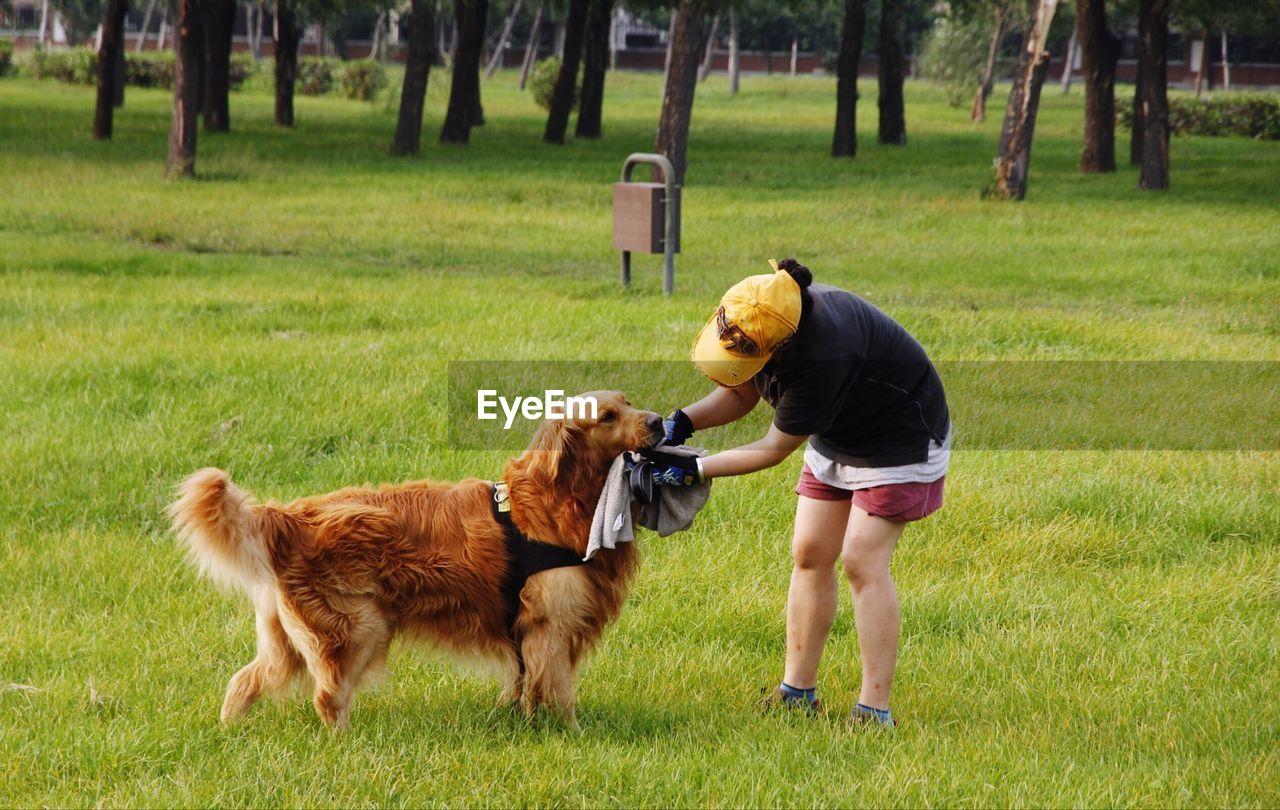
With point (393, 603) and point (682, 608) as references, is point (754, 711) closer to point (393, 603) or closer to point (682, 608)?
point (682, 608)

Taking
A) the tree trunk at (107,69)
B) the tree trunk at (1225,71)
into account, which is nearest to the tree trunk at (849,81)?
the tree trunk at (107,69)

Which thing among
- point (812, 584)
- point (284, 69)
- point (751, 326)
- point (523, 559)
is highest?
point (284, 69)

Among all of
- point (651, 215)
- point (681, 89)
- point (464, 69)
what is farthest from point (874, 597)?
point (464, 69)

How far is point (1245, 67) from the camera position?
66000 millimetres

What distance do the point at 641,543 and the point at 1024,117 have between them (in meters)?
17.1

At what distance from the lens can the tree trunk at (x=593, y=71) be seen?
3391 cm

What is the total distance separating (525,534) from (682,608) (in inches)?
53.4

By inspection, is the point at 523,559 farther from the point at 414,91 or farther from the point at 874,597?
the point at 414,91

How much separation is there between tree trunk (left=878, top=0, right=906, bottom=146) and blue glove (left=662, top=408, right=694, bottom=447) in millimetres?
27931

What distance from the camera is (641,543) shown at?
6.41 metres

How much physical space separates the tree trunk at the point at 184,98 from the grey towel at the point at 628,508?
1942 cm

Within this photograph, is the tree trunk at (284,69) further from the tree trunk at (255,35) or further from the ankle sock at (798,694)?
the ankle sock at (798,694)

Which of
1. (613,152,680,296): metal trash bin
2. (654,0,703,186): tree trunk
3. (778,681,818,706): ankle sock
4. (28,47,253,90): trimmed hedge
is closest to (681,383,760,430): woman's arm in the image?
(778,681,818,706): ankle sock

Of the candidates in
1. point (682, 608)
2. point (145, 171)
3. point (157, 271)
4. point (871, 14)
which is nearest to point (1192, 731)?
point (682, 608)
